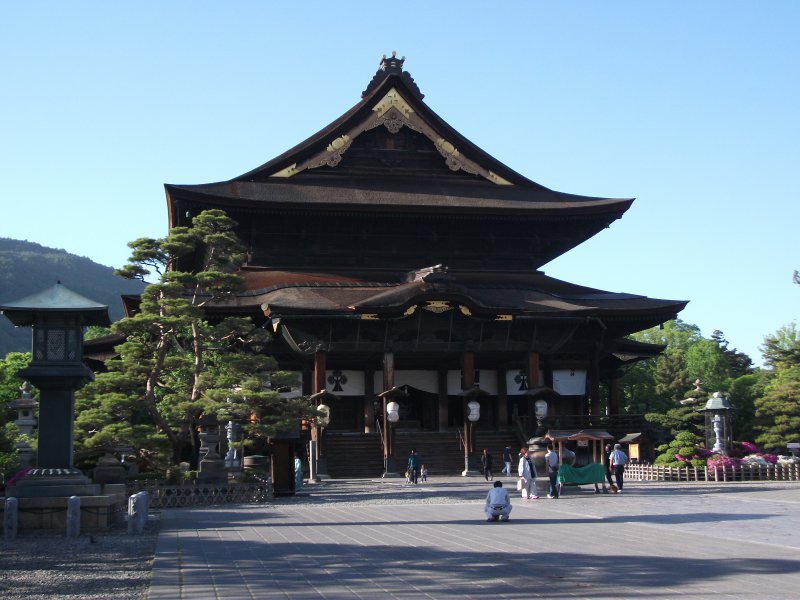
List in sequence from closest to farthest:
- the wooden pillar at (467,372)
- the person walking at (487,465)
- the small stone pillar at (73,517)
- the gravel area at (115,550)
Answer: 1. the gravel area at (115,550)
2. the small stone pillar at (73,517)
3. the person walking at (487,465)
4. the wooden pillar at (467,372)

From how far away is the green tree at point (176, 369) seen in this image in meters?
26.7

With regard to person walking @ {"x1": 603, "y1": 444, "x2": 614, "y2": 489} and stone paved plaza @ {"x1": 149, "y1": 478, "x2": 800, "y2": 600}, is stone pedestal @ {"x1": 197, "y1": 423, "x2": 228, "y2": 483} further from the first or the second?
person walking @ {"x1": 603, "y1": 444, "x2": 614, "y2": 489}

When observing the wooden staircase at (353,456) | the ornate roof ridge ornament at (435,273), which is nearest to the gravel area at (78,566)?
the wooden staircase at (353,456)

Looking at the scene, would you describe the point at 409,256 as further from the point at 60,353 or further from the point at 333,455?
the point at 60,353

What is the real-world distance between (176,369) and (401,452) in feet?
41.2

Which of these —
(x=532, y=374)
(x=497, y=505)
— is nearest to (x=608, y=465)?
(x=532, y=374)

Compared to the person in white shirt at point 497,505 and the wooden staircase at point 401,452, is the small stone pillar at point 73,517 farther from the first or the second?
the wooden staircase at point 401,452

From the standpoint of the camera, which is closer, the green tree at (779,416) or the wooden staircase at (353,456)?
the wooden staircase at (353,456)

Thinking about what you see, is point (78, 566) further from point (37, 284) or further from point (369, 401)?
point (37, 284)

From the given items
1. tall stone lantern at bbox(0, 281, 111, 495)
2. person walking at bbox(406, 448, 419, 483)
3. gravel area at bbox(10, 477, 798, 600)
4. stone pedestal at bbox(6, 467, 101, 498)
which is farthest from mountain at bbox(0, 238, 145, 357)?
stone pedestal at bbox(6, 467, 101, 498)

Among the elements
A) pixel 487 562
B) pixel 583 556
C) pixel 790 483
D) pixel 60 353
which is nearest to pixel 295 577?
pixel 487 562

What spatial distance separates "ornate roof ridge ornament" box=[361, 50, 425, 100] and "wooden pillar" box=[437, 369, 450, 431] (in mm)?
14491

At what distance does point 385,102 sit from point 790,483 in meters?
26.2

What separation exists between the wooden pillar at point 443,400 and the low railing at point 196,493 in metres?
15.1
